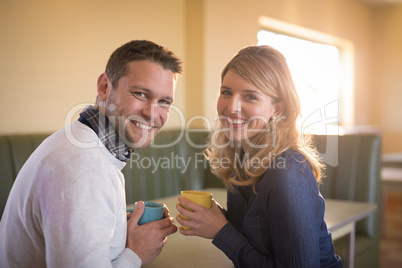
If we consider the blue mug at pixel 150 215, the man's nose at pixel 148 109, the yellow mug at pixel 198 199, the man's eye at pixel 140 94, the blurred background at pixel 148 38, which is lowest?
the blue mug at pixel 150 215

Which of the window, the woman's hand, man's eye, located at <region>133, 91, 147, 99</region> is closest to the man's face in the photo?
man's eye, located at <region>133, 91, 147, 99</region>

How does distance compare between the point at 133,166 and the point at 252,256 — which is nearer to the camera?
the point at 252,256

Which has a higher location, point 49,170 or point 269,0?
point 269,0

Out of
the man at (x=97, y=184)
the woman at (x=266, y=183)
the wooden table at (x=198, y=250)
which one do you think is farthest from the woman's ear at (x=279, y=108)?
the wooden table at (x=198, y=250)

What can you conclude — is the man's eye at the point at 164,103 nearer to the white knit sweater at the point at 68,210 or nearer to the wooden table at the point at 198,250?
the white knit sweater at the point at 68,210

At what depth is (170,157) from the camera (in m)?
2.86

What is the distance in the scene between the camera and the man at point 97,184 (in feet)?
2.64

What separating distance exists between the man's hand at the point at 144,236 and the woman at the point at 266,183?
0.10 m

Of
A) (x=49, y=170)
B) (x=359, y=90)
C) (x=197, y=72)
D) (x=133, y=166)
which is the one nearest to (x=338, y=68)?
(x=359, y=90)

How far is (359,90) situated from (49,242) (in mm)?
6337

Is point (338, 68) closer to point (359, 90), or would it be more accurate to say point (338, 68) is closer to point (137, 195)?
point (359, 90)

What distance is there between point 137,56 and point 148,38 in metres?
2.12

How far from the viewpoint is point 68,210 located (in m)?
0.80

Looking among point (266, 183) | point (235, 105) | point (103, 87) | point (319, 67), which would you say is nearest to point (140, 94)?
point (103, 87)
